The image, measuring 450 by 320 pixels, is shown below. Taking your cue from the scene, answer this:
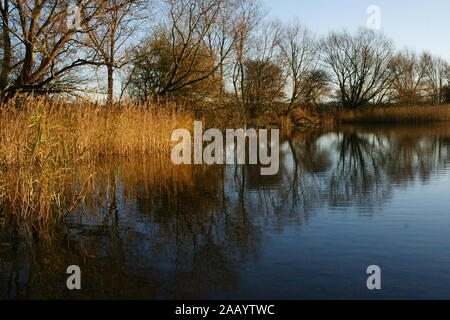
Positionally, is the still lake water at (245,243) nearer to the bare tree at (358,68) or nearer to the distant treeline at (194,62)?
the distant treeline at (194,62)

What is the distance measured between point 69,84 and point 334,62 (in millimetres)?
34461

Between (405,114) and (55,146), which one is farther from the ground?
(405,114)

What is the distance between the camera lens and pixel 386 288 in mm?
3256

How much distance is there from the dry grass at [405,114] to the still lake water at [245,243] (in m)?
31.1

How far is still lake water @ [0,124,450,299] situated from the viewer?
11.0ft

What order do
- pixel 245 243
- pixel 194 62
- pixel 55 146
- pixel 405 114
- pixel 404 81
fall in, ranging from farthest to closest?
pixel 404 81 → pixel 405 114 → pixel 194 62 → pixel 55 146 → pixel 245 243

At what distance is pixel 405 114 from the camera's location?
3725 cm

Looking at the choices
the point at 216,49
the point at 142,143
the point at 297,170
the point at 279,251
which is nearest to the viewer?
the point at 279,251

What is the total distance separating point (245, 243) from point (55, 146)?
3.22m

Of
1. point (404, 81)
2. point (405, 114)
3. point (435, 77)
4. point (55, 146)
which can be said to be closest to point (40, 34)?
point (55, 146)

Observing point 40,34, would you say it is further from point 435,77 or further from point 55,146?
point 435,77

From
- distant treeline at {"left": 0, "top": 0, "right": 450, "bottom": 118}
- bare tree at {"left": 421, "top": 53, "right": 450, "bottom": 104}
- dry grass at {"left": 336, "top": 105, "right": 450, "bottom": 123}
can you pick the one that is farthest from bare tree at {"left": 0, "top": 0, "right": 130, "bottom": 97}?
bare tree at {"left": 421, "top": 53, "right": 450, "bottom": 104}

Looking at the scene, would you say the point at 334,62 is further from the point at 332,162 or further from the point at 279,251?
the point at 279,251

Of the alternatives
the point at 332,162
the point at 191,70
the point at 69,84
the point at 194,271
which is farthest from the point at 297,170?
the point at 191,70
